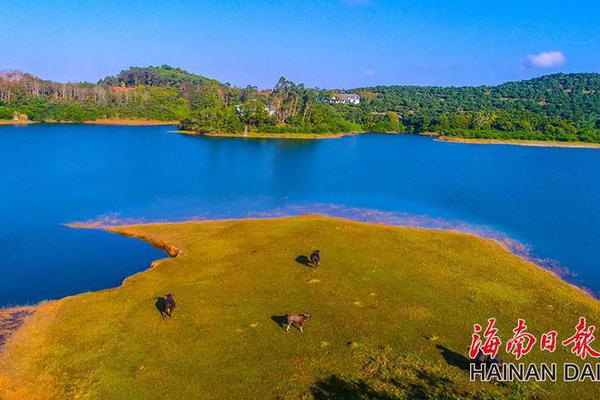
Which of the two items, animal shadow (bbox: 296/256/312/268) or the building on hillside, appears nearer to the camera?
animal shadow (bbox: 296/256/312/268)

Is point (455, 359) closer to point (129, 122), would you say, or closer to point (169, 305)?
point (169, 305)

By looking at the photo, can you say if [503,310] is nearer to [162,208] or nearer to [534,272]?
[534,272]

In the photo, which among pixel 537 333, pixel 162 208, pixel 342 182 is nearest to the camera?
pixel 537 333

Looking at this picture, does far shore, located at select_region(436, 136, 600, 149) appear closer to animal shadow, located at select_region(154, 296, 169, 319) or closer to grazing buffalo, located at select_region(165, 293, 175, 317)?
animal shadow, located at select_region(154, 296, 169, 319)

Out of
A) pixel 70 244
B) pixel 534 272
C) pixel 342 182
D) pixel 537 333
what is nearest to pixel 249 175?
pixel 342 182

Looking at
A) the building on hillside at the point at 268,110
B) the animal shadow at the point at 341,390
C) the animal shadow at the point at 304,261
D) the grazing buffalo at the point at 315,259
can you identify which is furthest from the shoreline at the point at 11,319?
the building on hillside at the point at 268,110

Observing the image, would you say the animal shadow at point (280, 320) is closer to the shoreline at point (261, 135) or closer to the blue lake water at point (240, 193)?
the blue lake water at point (240, 193)

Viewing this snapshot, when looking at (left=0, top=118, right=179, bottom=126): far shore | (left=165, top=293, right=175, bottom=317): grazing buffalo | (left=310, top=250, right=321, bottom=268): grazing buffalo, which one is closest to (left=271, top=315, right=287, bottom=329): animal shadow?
(left=165, top=293, right=175, bottom=317): grazing buffalo
